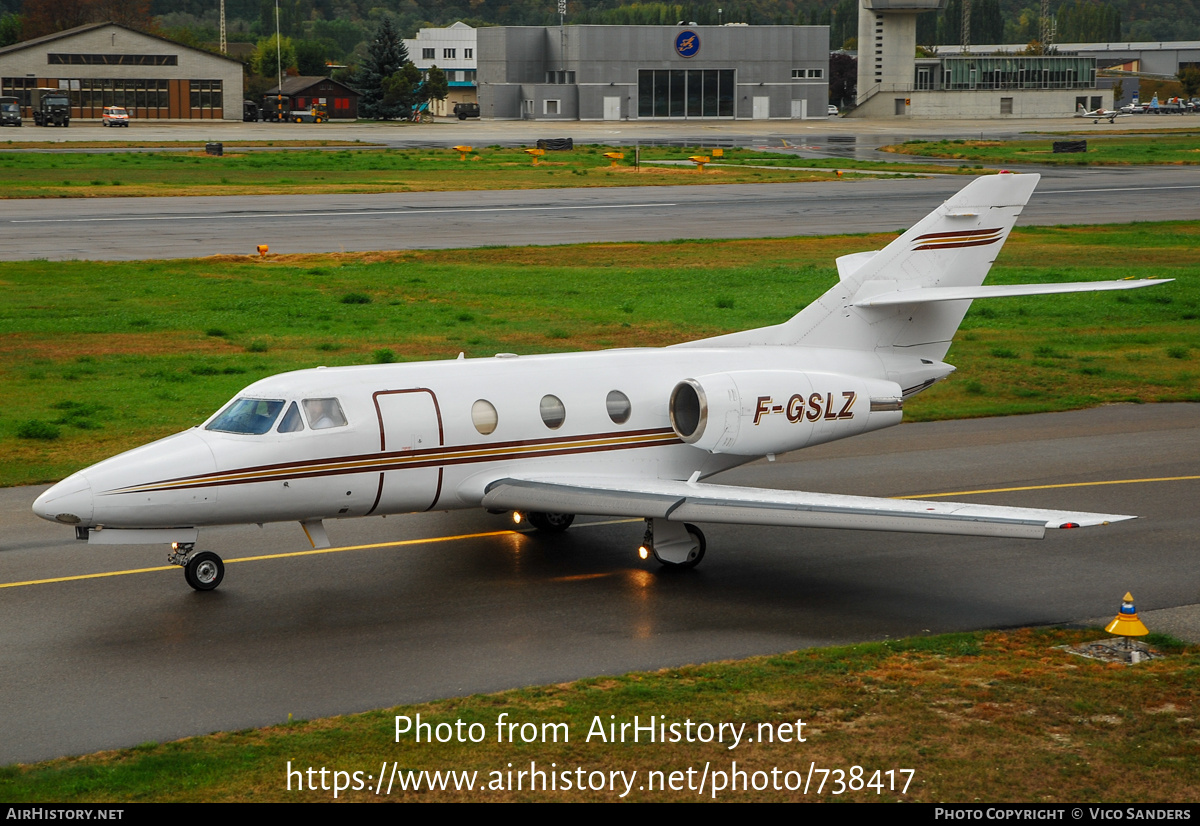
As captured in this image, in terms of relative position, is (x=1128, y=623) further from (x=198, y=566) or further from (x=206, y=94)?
(x=206, y=94)

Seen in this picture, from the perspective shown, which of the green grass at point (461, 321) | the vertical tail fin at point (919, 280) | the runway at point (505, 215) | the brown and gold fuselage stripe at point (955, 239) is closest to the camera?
the vertical tail fin at point (919, 280)

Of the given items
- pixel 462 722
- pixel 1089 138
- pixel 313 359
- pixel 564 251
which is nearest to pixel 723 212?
pixel 564 251

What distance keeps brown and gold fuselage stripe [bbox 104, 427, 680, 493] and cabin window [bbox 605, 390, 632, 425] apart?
0.78 feet

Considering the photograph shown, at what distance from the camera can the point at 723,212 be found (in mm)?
62531

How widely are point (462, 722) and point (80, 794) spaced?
11.5 ft

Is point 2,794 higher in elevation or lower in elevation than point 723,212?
lower

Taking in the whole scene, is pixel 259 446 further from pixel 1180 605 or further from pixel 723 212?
pixel 723 212

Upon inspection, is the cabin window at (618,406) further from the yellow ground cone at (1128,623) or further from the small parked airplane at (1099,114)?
the small parked airplane at (1099,114)

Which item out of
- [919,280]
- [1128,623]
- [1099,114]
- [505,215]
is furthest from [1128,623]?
[1099,114]

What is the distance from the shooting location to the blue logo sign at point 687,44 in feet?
482

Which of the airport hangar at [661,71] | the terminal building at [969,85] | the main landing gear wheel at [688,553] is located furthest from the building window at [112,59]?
the main landing gear wheel at [688,553]

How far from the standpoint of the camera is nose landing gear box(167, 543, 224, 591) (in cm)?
1677

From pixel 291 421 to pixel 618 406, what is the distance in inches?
184

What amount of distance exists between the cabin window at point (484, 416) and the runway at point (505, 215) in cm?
3333
